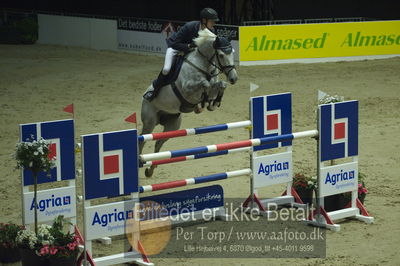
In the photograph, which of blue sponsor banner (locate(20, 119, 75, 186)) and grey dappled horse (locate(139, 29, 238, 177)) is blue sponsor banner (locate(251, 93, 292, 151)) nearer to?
grey dappled horse (locate(139, 29, 238, 177))

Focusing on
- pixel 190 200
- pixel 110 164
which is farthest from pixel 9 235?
pixel 190 200

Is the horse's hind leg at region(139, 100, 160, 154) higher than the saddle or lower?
lower

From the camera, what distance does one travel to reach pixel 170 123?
11.3 meters

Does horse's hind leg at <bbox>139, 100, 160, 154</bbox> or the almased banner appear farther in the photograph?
the almased banner

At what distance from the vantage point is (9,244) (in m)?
8.03

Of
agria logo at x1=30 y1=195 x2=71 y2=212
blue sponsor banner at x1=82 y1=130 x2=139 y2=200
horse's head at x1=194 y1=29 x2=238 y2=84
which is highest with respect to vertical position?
horse's head at x1=194 y1=29 x2=238 y2=84

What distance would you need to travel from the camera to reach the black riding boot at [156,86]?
35.2ft

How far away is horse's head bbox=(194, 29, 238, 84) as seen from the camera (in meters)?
9.98

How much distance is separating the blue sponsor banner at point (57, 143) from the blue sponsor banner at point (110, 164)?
704 mm

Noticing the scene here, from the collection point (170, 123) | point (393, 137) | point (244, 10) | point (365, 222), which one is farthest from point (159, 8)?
point (365, 222)

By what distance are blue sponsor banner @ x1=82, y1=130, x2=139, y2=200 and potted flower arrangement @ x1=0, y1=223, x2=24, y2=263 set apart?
0.91 m

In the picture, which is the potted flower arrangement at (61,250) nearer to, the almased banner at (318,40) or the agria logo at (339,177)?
the agria logo at (339,177)

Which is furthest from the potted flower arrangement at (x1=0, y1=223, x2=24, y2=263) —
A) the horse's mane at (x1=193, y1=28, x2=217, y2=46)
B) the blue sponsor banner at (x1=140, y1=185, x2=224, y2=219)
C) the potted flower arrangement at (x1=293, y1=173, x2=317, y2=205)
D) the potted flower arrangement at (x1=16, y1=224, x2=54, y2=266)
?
the potted flower arrangement at (x1=293, y1=173, x2=317, y2=205)

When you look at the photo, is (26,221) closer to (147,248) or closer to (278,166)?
(147,248)
